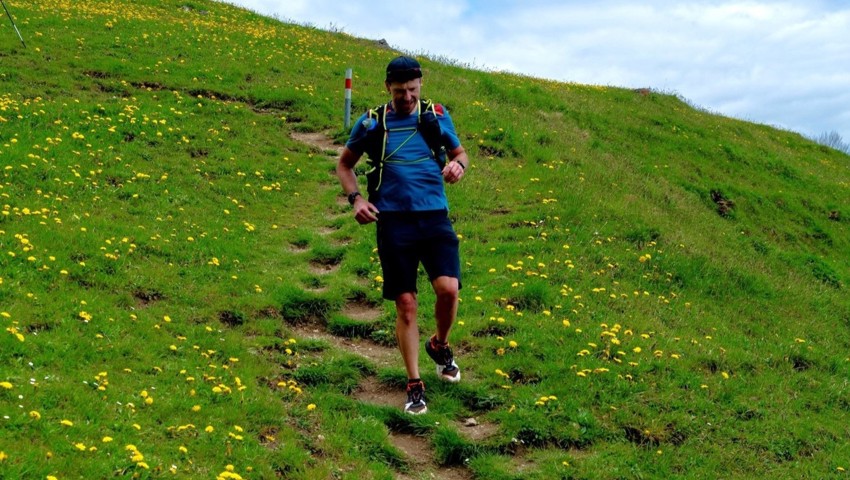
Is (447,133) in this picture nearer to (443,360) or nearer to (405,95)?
(405,95)

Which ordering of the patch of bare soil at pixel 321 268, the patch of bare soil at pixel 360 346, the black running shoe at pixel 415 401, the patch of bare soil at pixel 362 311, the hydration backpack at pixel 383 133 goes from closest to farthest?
the hydration backpack at pixel 383 133 → the black running shoe at pixel 415 401 → the patch of bare soil at pixel 360 346 → the patch of bare soil at pixel 362 311 → the patch of bare soil at pixel 321 268

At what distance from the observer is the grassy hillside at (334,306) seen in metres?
6.86

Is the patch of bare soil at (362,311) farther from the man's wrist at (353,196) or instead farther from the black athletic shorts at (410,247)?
the man's wrist at (353,196)

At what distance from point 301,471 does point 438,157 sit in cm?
316

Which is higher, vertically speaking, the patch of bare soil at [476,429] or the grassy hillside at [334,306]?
the grassy hillside at [334,306]

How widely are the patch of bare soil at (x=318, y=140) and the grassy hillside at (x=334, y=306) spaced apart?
22 cm

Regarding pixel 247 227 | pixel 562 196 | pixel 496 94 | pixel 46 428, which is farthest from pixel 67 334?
pixel 496 94

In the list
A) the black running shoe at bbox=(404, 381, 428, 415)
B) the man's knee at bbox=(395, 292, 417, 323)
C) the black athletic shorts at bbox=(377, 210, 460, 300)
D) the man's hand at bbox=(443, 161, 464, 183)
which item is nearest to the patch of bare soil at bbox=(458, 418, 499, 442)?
the black running shoe at bbox=(404, 381, 428, 415)

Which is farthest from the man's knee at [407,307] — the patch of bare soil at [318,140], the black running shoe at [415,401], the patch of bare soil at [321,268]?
the patch of bare soil at [318,140]

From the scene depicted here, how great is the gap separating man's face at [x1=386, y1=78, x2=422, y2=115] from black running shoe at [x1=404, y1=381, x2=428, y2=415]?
269 cm

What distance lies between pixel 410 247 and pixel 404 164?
799mm

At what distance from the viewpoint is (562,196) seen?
1586 cm

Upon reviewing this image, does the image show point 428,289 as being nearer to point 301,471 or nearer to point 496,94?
point 301,471

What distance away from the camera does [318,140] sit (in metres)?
20.0
